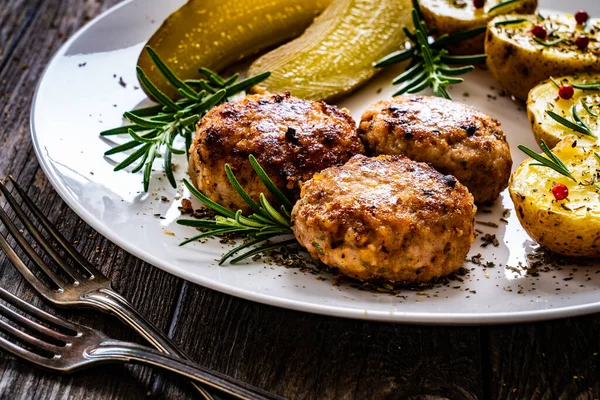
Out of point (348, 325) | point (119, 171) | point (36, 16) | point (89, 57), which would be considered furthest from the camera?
point (36, 16)

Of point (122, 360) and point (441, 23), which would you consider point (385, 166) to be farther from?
point (441, 23)

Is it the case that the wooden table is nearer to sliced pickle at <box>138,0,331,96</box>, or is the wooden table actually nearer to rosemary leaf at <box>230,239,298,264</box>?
rosemary leaf at <box>230,239,298,264</box>

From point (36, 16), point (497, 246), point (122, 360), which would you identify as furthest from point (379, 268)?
point (36, 16)

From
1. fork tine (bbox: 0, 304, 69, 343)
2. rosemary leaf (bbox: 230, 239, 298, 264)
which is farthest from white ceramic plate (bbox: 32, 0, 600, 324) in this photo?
fork tine (bbox: 0, 304, 69, 343)

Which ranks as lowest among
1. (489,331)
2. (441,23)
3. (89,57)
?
(489,331)

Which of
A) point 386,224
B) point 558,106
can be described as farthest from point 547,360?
point 558,106

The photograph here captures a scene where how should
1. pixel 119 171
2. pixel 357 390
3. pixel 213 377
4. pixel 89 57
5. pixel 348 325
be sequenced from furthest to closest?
1. pixel 89 57
2. pixel 119 171
3. pixel 348 325
4. pixel 357 390
5. pixel 213 377
